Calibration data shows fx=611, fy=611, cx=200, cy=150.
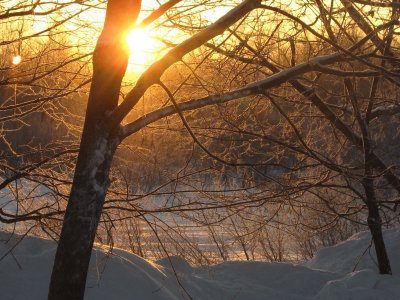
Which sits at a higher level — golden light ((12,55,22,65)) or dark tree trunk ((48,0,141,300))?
golden light ((12,55,22,65))

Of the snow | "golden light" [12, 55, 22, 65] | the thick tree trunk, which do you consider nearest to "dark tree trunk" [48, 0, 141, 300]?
the thick tree trunk

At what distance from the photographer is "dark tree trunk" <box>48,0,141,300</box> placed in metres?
3.41

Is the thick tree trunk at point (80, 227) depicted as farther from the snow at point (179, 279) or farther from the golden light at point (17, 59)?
the golden light at point (17, 59)

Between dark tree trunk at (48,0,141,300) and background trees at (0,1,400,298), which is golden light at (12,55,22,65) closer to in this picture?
background trees at (0,1,400,298)

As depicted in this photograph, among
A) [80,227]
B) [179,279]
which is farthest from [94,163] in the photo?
[179,279]

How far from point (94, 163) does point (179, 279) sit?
202cm

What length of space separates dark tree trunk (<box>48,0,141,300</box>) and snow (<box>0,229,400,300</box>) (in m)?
0.72

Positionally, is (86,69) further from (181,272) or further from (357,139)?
(357,139)

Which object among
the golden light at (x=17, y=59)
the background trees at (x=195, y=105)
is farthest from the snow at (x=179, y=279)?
the golden light at (x=17, y=59)

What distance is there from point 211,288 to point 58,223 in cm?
145

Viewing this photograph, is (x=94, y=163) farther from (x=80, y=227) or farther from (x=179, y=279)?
(x=179, y=279)

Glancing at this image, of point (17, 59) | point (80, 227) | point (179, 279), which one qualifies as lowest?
point (179, 279)

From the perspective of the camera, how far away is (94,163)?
347cm

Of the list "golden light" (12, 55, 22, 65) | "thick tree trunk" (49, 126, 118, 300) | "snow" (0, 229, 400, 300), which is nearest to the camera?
"thick tree trunk" (49, 126, 118, 300)
